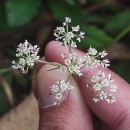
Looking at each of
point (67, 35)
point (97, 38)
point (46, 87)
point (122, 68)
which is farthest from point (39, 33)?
point (67, 35)

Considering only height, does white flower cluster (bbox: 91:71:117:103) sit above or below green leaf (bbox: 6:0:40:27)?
below

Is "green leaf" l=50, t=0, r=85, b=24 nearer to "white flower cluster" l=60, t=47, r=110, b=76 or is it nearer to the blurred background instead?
the blurred background

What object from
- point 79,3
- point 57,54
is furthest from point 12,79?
point 57,54

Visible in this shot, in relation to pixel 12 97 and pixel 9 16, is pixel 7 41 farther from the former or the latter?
pixel 12 97

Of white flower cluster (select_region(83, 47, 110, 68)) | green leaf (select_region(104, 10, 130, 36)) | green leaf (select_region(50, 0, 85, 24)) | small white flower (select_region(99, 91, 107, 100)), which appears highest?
green leaf (select_region(50, 0, 85, 24))

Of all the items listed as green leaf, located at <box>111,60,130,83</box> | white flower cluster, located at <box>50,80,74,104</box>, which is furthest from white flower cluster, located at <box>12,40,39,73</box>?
green leaf, located at <box>111,60,130,83</box>

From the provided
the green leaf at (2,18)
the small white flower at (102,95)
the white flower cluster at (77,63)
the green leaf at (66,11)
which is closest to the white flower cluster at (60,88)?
the white flower cluster at (77,63)

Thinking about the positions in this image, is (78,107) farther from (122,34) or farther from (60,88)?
(122,34)

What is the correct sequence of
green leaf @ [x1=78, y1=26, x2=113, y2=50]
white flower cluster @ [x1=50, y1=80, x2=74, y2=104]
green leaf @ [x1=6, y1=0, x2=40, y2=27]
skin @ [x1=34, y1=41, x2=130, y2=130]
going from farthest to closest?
green leaf @ [x1=6, y1=0, x2=40, y2=27], green leaf @ [x1=78, y1=26, x2=113, y2=50], skin @ [x1=34, y1=41, x2=130, y2=130], white flower cluster @ [x1=50, y1=80, x2=74, y2=104]
